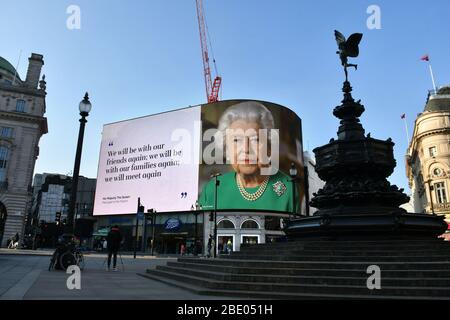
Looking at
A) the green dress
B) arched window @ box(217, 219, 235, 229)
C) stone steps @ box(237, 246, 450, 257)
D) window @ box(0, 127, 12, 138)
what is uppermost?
window @ box(0, 127, 12, 138)

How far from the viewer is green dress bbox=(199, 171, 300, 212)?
49531mm

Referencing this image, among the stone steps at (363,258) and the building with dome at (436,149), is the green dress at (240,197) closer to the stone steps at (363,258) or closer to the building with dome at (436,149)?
the building with dome at (436,149)

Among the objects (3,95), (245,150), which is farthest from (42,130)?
(245,150)

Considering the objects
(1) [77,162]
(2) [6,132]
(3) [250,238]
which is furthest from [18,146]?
(1) [77,162]

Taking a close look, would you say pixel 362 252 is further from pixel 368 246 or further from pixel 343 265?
pixel 343 265

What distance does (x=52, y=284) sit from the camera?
28.5 feet

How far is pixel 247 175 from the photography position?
5022cm

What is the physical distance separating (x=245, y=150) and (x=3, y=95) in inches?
1401

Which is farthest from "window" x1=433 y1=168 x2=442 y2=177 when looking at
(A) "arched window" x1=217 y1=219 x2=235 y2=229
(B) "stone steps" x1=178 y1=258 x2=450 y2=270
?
(B) "stone steps" x1=178 y1=258 x2=450 y2=270

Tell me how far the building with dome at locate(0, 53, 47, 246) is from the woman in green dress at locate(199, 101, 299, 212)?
964 inches

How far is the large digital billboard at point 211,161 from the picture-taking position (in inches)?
1976

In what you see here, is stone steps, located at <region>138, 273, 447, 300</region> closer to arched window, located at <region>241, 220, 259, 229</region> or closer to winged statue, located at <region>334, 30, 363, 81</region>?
winged statue, located at <region>334, 30, 363, 81</region>

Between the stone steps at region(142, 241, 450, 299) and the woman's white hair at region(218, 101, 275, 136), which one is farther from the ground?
the woman's white hair at region(218, 101, 275, 136)
